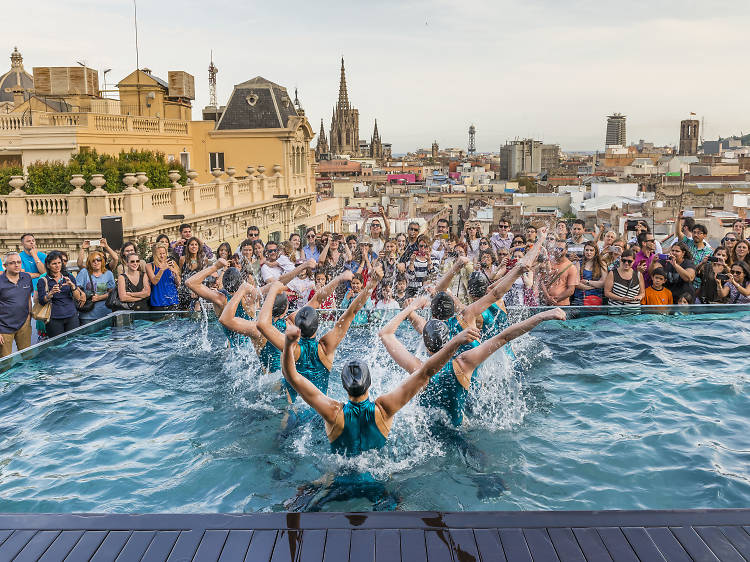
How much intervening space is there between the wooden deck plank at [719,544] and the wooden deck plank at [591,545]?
0.56 meters

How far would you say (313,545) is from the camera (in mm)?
3893


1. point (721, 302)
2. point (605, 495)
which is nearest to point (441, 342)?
point (605, 495)

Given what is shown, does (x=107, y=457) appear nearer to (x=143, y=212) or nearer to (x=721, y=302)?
(x=721, y=302)

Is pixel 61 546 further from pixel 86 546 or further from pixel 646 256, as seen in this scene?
pixel 646 256

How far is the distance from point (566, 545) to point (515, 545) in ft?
0.92

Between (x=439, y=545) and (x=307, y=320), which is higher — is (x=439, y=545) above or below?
below

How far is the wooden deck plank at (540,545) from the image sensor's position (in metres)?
3.70

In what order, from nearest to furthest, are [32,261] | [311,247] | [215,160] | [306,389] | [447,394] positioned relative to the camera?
[306,389] → [447,394] → [32,261] → [311,247] → [215,160]

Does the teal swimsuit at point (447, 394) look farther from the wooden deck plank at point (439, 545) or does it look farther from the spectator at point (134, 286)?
the spectator at point (134, 286)

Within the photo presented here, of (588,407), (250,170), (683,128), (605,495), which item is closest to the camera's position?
(605,495)

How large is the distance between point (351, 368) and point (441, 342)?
1.00 m

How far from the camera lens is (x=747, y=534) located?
3787 millimetres

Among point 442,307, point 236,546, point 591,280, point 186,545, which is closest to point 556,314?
point 442,307

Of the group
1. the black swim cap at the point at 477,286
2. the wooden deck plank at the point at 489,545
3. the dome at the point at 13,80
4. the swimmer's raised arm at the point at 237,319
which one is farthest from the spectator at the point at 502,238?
the dome at the point at 13,80
